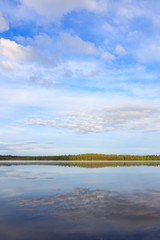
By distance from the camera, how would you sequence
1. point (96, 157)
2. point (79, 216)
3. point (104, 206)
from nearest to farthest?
point (79, 216) → point (104, 206) → point (96, 157)

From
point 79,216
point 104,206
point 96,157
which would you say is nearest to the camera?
point 79,216

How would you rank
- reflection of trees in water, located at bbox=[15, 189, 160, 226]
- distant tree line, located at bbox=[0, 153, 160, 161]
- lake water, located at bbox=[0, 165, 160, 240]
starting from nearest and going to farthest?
lake water, located at bbox=[0, 165, 160, 240] < reflection of trees in water, located at bbox=[15, 189, 160, 226] < distant tree line, located at bbox=[0, 153, 160, 161]

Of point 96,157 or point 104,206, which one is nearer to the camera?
point 104,206

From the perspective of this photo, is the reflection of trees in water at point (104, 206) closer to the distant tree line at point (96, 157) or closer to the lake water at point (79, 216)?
the lake water at point (79, 216)

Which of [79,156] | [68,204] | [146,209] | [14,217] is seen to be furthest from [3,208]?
[79,156]

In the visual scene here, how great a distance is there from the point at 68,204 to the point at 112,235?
4279 millimetres

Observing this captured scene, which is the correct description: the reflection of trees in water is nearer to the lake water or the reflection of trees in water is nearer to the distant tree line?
the lake water

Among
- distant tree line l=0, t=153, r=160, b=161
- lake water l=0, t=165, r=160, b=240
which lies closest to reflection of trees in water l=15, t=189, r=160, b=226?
lake water l=0, t=165, r=160, b=240

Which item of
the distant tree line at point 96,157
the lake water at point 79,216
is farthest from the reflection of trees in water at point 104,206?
the distant tree line at point 96,157

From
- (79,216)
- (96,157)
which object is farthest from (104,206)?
(96,157)

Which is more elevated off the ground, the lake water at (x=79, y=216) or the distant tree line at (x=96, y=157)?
the distant tree line at (x=96, y=157)

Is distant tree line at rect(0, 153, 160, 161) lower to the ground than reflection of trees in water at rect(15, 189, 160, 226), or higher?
higher

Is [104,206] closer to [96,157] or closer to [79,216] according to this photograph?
[79,216]

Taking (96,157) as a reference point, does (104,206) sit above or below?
below
